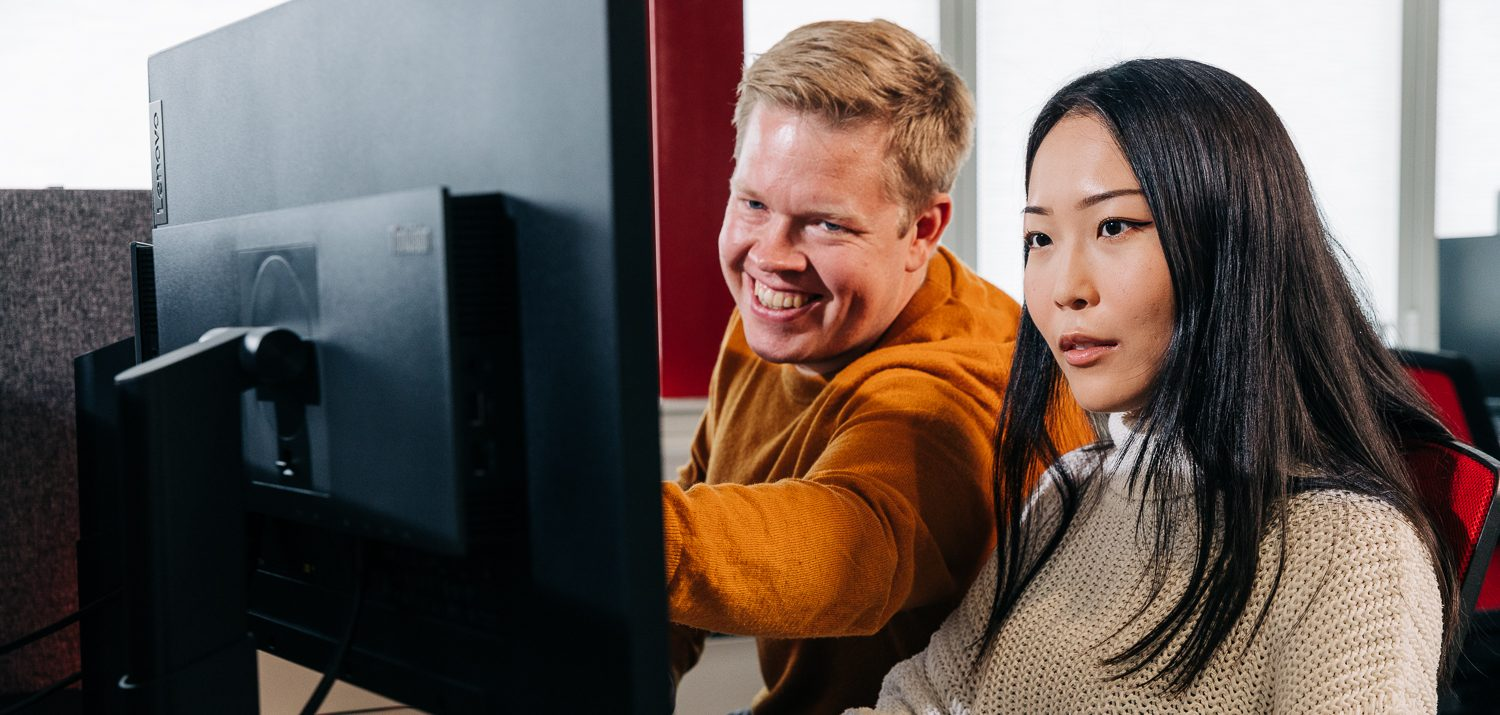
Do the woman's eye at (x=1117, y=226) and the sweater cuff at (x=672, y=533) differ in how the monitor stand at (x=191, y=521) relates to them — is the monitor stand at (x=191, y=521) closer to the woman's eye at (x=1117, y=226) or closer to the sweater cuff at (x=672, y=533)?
the sweater cuff at (x=672, y=533)

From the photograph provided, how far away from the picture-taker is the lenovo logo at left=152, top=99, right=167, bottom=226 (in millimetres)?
766

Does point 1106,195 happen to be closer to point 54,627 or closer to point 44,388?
point 54,627

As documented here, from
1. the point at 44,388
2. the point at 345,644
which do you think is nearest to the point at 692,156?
the point at 44,388

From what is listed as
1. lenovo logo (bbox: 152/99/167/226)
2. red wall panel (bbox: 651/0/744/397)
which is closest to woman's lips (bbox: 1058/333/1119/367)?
lenovo logo (bbox: 152/99/167/226)

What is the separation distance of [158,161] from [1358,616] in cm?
81

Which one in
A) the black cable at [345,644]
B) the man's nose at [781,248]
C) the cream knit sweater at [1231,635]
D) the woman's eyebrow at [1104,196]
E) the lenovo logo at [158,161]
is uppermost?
the lenovo logo at [158,161]

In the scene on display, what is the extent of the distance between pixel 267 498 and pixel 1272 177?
0.68 meters

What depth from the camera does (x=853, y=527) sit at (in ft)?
2.86

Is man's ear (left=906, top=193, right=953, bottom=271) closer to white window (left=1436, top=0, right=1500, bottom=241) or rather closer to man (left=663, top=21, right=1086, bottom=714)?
man (left=663, top=21, right=1086, bottom=714)

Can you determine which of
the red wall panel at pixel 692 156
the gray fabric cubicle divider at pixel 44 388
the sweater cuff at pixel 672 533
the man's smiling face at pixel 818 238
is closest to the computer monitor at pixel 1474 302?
the red wall panel at pixel 692 156

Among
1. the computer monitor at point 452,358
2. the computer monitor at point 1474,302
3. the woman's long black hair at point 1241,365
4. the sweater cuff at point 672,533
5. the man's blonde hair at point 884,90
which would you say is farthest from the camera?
the computer monitor at point 1474,302

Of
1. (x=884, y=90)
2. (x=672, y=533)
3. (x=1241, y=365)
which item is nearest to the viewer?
(x=672, y=533)

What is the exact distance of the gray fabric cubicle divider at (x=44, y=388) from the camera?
3.40 ft

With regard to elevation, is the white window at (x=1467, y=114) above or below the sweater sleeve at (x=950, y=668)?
above
